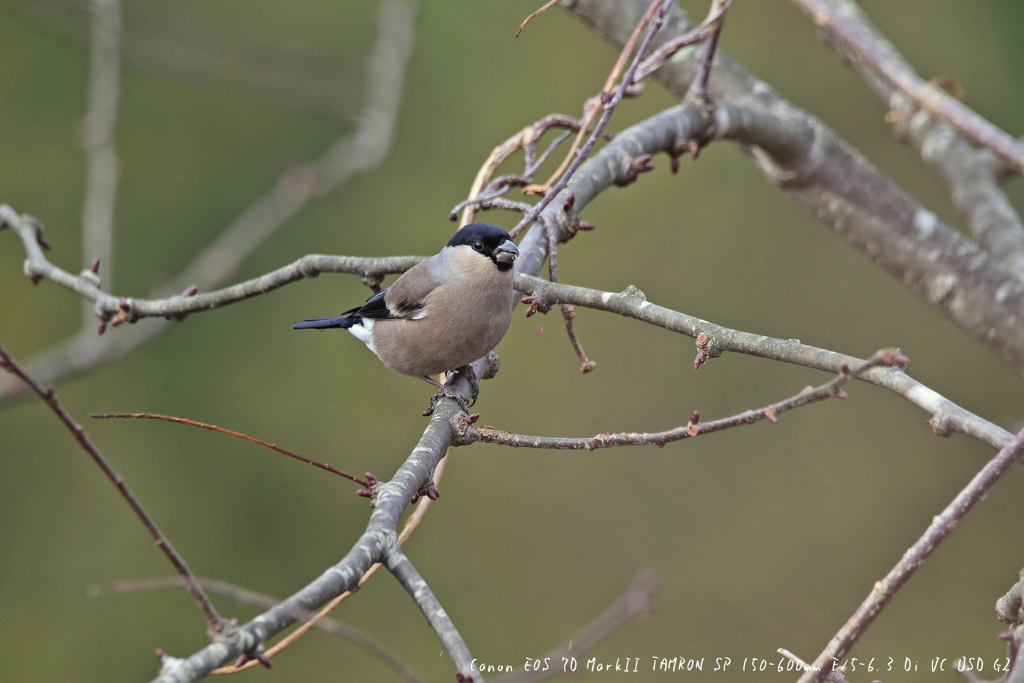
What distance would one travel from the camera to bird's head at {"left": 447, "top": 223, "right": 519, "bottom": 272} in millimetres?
2432

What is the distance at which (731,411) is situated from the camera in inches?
175

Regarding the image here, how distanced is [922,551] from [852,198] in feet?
7.22

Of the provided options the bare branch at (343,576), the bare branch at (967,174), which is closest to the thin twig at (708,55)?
the bare branch at (967,174)

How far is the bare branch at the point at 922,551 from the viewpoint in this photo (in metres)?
0.99

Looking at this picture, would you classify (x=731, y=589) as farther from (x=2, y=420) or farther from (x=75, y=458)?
(x=2, y=420)

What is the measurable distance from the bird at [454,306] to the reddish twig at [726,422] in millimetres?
824

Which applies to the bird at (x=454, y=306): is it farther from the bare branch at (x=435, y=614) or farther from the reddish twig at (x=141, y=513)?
the reddish twig at (x=141, y=513)

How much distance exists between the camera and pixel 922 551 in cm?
103

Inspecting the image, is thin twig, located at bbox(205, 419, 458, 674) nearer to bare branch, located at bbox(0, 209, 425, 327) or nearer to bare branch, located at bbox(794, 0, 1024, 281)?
bare branch, located at bbox(0, 209, 425, 327)

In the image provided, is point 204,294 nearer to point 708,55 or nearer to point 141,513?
point 141,513

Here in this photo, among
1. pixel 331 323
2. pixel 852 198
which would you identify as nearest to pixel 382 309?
pixel 331 323

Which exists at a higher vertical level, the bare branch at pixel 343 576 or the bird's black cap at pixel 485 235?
the bird's black cap at pixel 485 235

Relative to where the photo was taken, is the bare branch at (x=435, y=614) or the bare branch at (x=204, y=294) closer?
the bare branch at (x=435, y=614)

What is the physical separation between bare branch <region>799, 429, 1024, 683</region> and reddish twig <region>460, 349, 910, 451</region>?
0.19 metres
